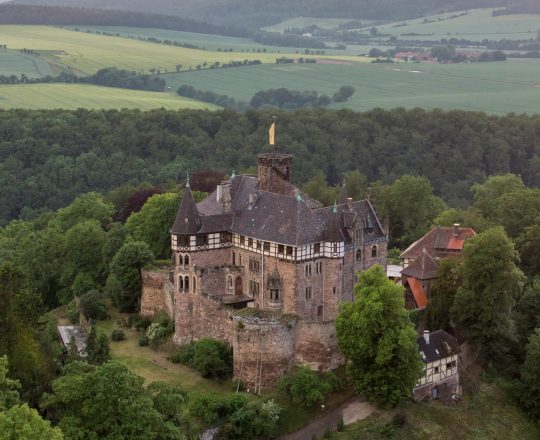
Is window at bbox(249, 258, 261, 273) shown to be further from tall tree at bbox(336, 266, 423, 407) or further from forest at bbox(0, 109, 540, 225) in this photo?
forest at bbox(0, 109, 540, 225)

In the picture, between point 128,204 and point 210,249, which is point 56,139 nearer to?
point 128,204

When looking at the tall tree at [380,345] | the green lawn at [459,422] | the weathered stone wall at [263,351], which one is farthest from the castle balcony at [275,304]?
the green lawn at [459,422]

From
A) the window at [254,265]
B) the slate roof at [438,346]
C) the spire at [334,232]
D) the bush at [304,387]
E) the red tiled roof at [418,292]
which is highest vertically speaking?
the spire at [334,232]

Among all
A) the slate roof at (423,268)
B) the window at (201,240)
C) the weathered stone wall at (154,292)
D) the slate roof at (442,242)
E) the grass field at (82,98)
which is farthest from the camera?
the grass field at (82,98)

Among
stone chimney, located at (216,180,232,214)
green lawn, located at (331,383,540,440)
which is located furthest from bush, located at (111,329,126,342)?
green lawn, located at (331,383,540,440)

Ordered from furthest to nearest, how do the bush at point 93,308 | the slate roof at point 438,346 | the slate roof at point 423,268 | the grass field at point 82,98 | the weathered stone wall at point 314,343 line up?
the grass field at point 82,98
the bush at point 93,308
the slate roof at point 423,268
the slate roof at point 438,346
the weathered stone wall at point 314,343

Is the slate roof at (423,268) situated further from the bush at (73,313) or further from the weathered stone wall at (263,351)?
the bush at (73,313)

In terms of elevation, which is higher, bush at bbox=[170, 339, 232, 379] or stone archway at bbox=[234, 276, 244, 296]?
stone archway at bbox=[234, 276, 244, 296]

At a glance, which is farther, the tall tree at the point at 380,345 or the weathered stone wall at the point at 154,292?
the weathered stone wall at the point at 154,292
